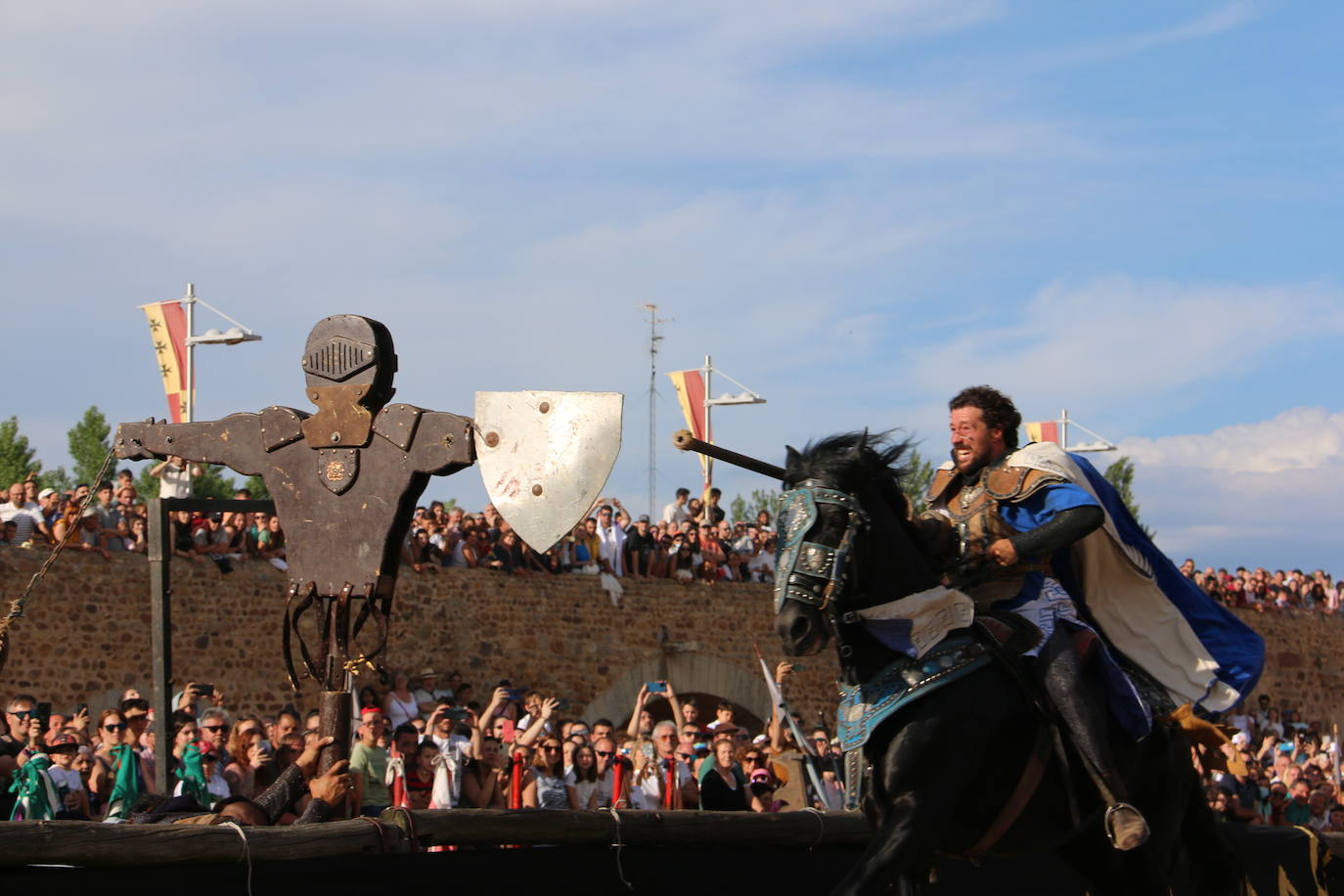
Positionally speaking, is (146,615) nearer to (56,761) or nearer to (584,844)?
(56,761)

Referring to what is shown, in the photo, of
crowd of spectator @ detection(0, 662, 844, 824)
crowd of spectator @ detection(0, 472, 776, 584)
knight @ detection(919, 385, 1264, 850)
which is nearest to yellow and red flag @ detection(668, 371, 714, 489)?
crowd of spectator @ detection(0, 472, 776, 584)

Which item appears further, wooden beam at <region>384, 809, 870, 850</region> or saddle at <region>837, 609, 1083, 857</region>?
saddle at <region>837, 609, 1083, 857</region>

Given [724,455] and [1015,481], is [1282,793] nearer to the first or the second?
[1015,481]

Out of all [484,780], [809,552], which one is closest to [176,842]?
[809,552]

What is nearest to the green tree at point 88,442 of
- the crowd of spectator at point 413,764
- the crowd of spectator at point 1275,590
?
the crowd of spectator at point 1275,590

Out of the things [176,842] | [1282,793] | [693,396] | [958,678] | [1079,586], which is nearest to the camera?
[176,842]

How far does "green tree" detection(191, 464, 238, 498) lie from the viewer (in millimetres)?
44513

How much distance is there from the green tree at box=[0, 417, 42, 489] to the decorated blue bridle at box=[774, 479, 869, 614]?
4298cm

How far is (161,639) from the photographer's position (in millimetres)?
6051

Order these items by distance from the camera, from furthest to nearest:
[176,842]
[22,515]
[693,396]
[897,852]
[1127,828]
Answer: [693,396] < [22,515] < [1127,828] < [897,852] < [176,842]

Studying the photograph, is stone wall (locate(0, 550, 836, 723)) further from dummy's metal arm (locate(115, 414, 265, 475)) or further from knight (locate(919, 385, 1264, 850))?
knight (locate(919, 385, 1264, 850))

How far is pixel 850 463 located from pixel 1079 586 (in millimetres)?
1750

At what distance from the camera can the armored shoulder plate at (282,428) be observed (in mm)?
5898

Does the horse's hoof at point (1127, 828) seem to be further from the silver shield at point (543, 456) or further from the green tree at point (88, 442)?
the green tree at point (88, 442)
